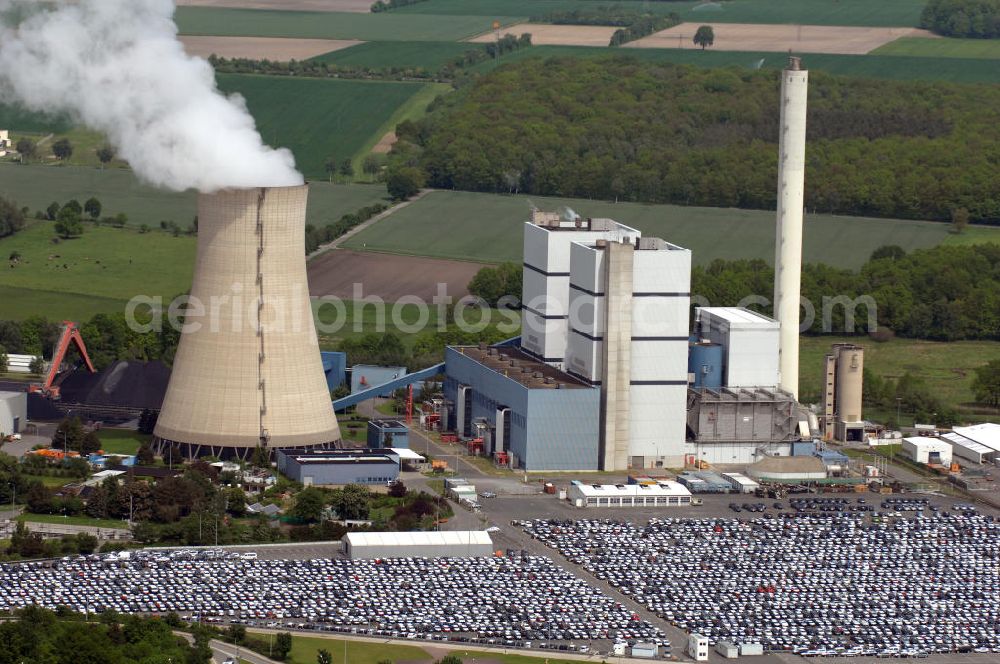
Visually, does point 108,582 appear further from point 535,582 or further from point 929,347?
point 929,347

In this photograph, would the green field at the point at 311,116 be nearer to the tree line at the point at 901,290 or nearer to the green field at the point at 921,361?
the tree line at the point at 901,290

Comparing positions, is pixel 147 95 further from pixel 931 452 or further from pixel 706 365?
pixel 931 452

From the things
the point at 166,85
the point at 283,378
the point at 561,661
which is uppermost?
the point at 166,85

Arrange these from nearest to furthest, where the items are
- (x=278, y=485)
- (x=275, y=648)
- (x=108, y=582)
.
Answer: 1. (x=275, y=648)
2. (x=108, y=582)
3. (x=278, y=485)

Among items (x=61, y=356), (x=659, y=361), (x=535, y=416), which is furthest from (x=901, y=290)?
(x=61, y=356)

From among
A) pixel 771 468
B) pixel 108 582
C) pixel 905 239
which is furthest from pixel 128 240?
pixel 108 582

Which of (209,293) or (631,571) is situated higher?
(209,293)

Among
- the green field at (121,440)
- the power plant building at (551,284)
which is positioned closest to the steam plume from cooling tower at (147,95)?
the green field at (121,440)
